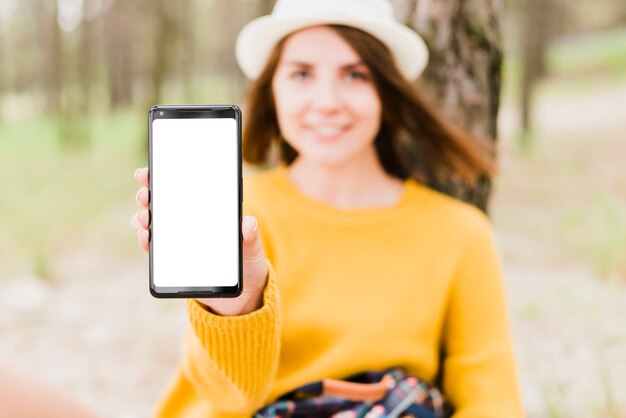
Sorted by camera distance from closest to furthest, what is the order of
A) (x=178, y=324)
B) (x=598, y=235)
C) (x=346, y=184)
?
(x=346, y=184), (x=178, y=324), (x=598, y=235)

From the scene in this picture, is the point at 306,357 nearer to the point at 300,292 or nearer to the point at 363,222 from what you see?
the point at 300,292

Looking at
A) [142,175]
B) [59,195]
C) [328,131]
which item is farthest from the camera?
[59,195]

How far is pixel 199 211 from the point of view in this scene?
1381 mm

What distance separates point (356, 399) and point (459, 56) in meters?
1.26

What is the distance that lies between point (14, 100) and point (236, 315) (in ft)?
117

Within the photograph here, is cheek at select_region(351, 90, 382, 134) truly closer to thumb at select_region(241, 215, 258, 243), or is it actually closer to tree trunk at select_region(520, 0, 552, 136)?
thumb at select_region(241, 215, 258, 243)

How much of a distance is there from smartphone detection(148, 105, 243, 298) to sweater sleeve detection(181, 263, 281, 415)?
14 centimetres

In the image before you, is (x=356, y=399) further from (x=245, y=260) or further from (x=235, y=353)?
(x=245, y=260)

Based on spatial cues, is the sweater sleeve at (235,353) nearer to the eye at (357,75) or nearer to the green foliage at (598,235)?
the eye at (357,75)

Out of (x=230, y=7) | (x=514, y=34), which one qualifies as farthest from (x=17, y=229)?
(x=514, y=34)

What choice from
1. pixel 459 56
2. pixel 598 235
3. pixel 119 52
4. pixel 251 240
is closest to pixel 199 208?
pixel 251 240

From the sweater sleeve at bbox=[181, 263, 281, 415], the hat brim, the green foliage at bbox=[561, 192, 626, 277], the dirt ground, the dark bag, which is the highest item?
the hat brim

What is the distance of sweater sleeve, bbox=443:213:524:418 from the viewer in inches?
77.4

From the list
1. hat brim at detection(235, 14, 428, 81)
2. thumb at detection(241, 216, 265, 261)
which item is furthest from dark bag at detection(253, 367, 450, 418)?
hat brim at detection(235, 14, 428, 81)
